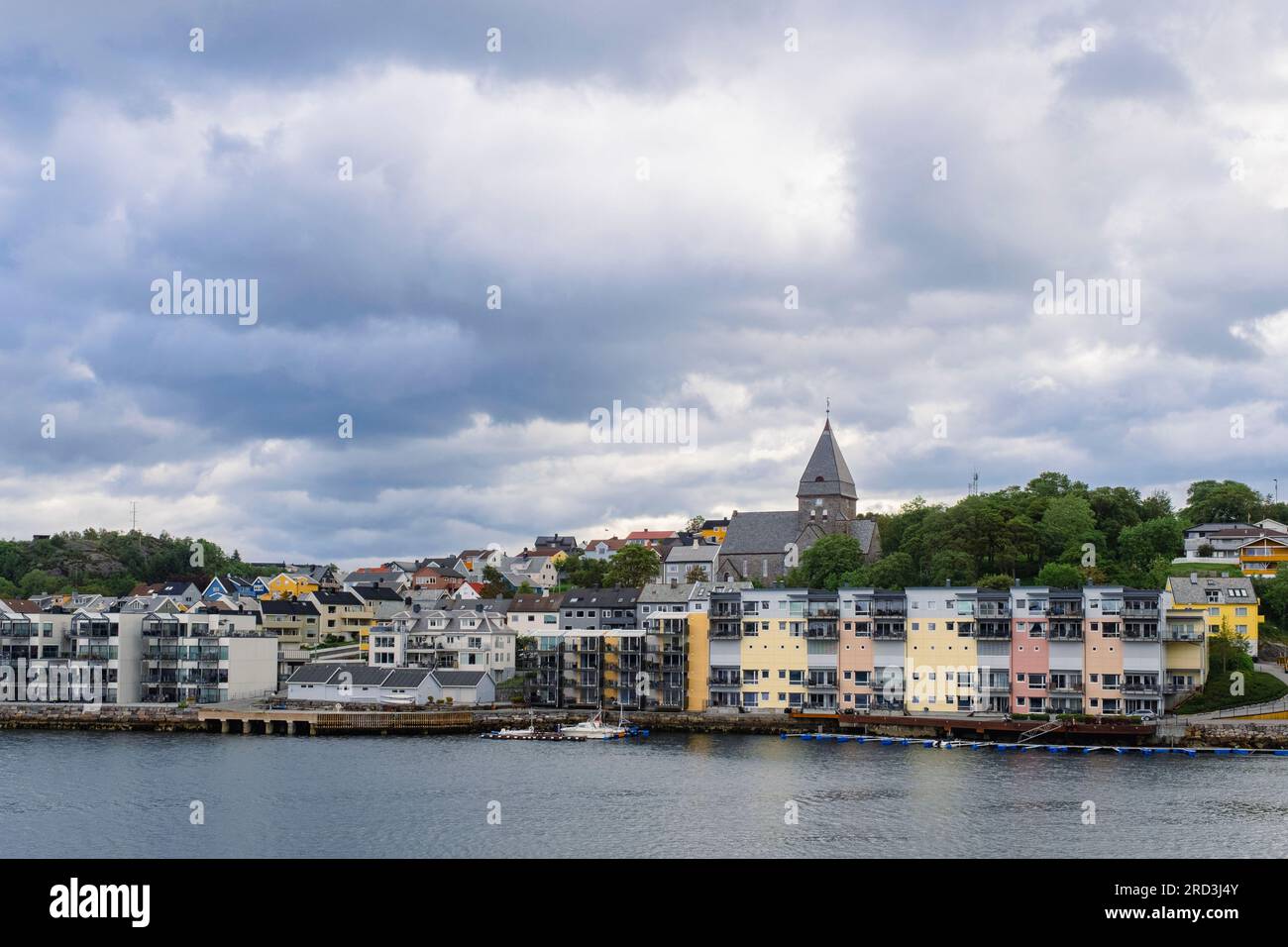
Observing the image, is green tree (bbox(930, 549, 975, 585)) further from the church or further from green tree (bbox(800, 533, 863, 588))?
the church

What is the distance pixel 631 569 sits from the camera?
355ft

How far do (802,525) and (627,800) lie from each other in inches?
3212

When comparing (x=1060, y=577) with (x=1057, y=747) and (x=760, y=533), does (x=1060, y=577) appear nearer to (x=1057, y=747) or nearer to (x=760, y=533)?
(x=1057, y=747)

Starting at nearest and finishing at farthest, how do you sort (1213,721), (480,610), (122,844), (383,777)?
(122,844) → (383,777) → (1213,721) → (480,610)

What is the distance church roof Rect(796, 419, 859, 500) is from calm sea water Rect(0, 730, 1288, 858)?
62.5 meters

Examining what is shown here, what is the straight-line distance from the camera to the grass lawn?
67562 millimetres

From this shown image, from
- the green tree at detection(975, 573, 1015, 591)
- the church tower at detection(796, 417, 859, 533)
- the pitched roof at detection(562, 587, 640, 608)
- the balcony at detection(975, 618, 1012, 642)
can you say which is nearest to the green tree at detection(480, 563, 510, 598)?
the pitched roof at detection(562, 587, 640, 608)

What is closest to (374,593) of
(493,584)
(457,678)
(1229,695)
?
(493,584)

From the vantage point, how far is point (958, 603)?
2906 inches

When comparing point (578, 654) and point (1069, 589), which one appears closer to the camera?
point (1069, 589)

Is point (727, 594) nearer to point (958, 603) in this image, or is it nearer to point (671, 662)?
point (671, 662)

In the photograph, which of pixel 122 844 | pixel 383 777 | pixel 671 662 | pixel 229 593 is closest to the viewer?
pixel 122 844

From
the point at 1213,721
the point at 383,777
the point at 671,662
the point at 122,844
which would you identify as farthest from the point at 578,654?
the point at 122,844
